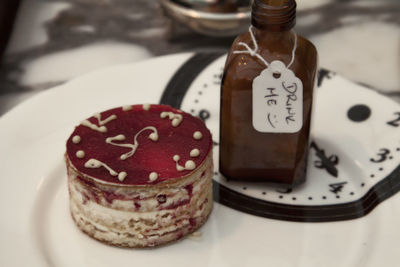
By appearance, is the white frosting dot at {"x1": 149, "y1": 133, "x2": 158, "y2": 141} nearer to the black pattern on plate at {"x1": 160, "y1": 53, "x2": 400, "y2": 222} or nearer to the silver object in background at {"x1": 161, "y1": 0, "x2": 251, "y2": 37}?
the black pattern on plate at {"x1": 160, "y1": 53, "x2": 400, "y2": 222}

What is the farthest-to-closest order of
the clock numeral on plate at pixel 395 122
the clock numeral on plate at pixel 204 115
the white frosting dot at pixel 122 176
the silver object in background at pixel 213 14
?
the silver object in background at pixel 213 14
the clock numeral on plate at pixel 204 115
the clock numeral on plate at pixel 395 122
the white frosting dot at pixel 122 176

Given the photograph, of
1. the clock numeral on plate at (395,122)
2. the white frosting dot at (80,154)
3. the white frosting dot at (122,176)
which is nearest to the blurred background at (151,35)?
the clock numeral on plate at (395,122)

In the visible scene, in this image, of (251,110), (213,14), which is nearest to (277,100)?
(251,110)

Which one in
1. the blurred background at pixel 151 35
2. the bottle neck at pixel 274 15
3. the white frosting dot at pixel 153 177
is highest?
the bottle neck at pixel 274 15

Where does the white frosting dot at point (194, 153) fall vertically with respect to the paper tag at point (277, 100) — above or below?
below

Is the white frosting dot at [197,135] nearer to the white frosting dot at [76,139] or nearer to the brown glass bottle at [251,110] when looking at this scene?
the brown glass bottle at [251,110]

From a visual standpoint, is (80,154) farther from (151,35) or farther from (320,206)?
(151,35)

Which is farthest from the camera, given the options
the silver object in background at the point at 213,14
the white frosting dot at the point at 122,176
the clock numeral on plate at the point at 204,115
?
the silver object in background at the point at 213,14
